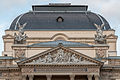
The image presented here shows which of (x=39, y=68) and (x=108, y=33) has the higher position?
(x=108, y=33)

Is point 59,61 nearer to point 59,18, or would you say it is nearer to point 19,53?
point 19,53

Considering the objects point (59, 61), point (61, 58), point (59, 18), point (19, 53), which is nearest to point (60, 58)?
point (61, 58)

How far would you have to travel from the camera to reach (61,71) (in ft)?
283

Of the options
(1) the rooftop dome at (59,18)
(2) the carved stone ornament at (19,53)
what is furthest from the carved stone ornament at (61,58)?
(1) the rooftop dome at (59,18)

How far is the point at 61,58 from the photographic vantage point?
283ft

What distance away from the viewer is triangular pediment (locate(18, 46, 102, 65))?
8600 centimetres

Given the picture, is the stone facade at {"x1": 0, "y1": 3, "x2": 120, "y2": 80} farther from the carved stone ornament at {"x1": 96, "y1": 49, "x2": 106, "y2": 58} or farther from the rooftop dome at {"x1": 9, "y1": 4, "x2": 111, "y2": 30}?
the rooftop dome at {"x1": 9, "y1": 4, "x2": 111, "y2": 30}

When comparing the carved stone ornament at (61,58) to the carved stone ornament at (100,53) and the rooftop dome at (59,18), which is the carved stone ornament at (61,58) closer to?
the carved stone ornament at (100,53)

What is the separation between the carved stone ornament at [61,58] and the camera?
86.1 meters

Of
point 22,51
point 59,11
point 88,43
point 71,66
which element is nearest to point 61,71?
point 71,66

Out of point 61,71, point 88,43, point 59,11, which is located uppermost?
point 59,11

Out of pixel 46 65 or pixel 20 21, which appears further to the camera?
pixel 20 21

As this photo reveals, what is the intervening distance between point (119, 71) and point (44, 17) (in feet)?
61.9

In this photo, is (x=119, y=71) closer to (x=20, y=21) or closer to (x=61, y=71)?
(x=61, y=71)
